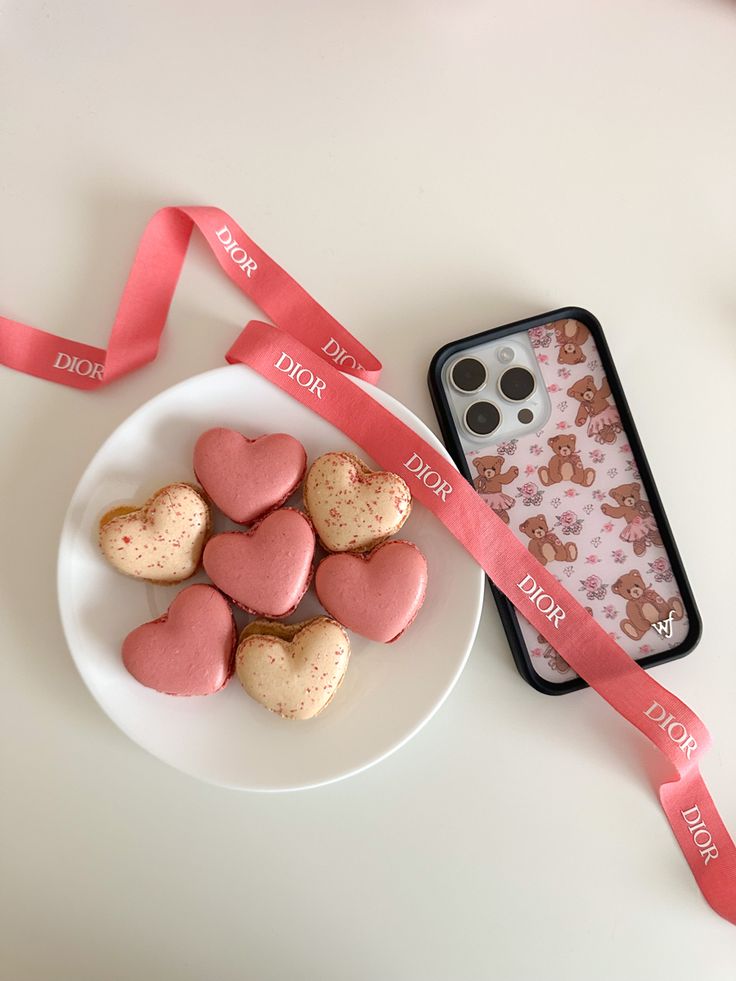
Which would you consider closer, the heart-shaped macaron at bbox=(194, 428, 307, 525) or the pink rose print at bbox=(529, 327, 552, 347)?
the heart-shaped macaron at bbox=(194, 428, 307, 525)

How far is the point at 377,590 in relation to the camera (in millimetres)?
730

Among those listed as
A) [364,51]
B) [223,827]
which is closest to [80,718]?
[223,827]

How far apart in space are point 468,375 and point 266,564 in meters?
0.29

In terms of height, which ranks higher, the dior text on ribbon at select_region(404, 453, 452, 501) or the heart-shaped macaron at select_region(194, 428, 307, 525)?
the dior text on ribbon at select_region(404, 453, 452, 501)

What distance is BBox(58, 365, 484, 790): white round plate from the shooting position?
0.73m

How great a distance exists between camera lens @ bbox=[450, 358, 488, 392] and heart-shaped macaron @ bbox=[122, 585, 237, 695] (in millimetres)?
328

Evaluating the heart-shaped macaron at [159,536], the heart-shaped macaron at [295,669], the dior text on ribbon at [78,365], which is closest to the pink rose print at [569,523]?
the heart-shaped macaron at [295,669]

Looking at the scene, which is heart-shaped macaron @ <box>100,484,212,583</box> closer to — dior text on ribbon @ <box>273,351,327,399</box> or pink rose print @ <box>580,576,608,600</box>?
dior text on ribbon @ <box>273,351,327,399</box>

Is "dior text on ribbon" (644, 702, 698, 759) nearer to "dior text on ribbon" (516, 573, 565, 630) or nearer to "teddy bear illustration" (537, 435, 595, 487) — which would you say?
"dior text on ribbon" (516, 573, 565, 630)

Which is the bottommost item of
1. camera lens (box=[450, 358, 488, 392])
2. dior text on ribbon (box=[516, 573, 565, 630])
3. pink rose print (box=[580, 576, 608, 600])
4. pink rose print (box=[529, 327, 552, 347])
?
dior text on ribbon (box=[516, 573, 565, 630])

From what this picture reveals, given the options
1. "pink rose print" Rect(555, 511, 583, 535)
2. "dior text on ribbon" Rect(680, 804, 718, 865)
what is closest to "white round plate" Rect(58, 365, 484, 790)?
"pink rose print" Rect(555, 511, 583, 535)

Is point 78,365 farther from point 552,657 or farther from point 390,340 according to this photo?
point 552,657

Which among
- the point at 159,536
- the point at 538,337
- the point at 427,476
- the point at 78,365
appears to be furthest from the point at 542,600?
the point at 78,365

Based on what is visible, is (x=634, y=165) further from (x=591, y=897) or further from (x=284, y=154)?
(x=591, y=897)
